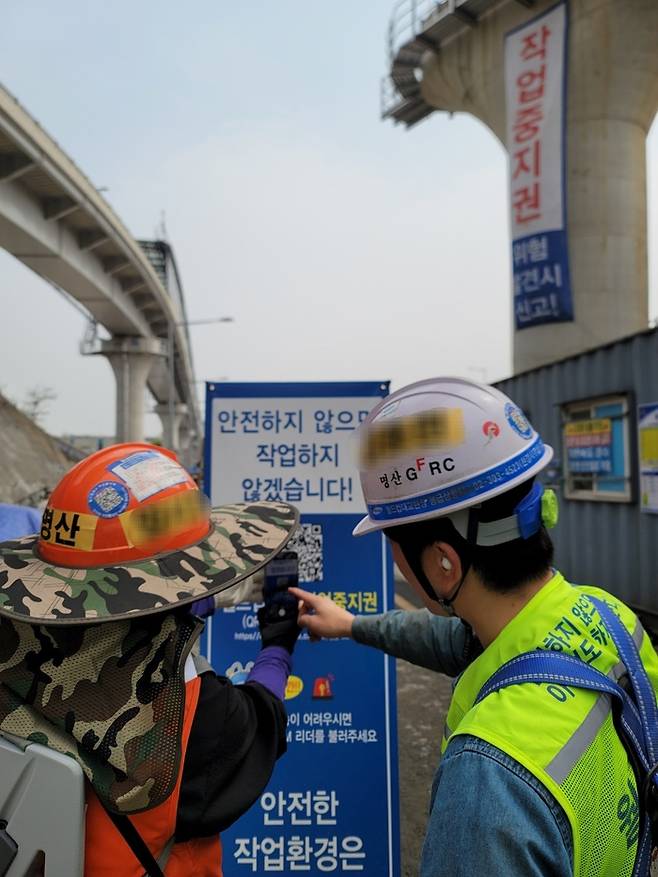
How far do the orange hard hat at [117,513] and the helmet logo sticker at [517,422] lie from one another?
72 cm

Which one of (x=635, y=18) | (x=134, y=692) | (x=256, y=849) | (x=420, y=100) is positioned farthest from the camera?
(x=420, y=100)

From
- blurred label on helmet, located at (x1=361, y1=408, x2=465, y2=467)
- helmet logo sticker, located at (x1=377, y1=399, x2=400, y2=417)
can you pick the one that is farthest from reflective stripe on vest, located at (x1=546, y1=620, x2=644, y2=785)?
helmet logo sticker, located at (x1=377, y1=399, x2=400, y2=417)

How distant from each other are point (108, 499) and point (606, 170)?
15.1 metres

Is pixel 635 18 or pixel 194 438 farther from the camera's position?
pixel 194 438

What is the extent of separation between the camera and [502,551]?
1.20 metres

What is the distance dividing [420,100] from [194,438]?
46941 mm

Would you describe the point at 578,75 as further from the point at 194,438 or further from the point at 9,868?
the point at 194,438

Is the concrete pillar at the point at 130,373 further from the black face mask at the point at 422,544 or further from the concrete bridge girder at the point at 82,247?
the black face mask at the point at 422,544

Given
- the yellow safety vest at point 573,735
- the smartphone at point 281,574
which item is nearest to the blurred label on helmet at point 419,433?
the yellow safety vest at point 573,735

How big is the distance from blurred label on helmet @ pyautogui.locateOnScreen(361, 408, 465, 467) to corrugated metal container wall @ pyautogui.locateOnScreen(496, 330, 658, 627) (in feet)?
18.6

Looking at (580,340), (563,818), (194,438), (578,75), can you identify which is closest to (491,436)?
(563,818)

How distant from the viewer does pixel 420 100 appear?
20938 mm

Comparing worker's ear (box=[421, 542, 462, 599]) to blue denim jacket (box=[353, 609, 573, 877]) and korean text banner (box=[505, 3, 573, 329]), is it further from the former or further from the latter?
korean text banner (box=[505, 3, 573, 329])

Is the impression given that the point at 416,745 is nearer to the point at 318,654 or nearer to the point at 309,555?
the point at 318,654
